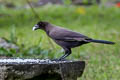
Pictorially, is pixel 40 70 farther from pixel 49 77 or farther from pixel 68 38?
pixel 68 38

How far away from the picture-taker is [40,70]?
4336 millimetres

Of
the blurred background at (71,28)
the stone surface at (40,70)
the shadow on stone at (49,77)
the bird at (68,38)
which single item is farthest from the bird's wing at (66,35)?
the blurred background at (71,28)

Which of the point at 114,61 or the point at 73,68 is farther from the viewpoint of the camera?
the point at 114,61

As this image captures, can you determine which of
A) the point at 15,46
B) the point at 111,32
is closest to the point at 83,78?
the point at 15,46

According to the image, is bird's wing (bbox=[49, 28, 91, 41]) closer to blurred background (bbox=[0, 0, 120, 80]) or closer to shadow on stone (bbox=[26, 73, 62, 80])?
shadow on stone (bbox=[26, 73, 62, 80])

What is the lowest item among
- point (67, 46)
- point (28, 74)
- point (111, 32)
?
point (28, 74)

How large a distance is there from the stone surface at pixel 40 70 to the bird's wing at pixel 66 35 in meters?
0.37

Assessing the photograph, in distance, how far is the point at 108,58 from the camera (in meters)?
8.33

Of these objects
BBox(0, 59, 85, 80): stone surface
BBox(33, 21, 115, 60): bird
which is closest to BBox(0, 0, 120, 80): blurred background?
BBox(33, 21, 115, 60): bird

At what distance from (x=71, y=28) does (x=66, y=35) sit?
25.7 ft

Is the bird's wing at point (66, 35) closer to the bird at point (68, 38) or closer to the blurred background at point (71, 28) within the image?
the bird at point (68, 38)

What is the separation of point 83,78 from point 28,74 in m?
2.43

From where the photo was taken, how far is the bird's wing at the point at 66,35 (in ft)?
15.9

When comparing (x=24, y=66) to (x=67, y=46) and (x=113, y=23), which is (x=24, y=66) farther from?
(x=113, y=23)
